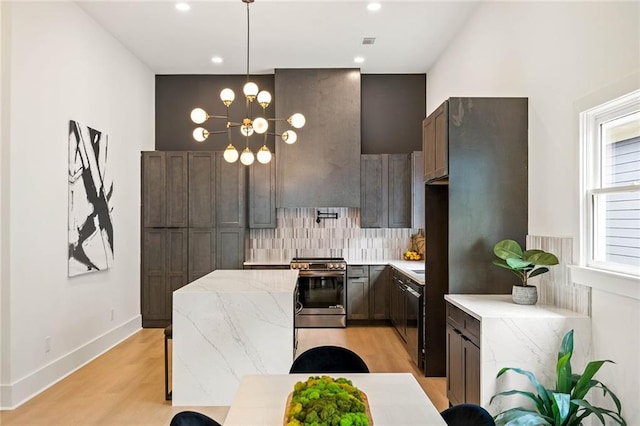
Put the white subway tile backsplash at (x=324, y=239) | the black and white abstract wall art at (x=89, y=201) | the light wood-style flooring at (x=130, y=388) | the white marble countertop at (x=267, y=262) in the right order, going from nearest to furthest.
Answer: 1. the light wood-style flooring at (x=130, y=388)
2. the black and white abstract wall art at (x=89, y=201)
3. the white marble countertop at (x=267, y=262)
4. the white subway tile backsplash at (x=324, y=239)

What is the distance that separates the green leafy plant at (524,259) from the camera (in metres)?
2.95

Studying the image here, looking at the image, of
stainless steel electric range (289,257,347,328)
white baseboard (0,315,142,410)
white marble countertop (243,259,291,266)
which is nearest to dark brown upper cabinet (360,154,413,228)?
stainless steel electric range (289,257,347,328)

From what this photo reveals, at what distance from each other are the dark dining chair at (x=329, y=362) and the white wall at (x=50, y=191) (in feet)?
8.61

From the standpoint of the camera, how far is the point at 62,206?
14.0 feet

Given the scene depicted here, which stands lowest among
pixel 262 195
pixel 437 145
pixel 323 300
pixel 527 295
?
pixel 323 300

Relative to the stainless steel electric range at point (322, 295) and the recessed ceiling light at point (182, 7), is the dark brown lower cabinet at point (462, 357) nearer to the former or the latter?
the stainless steel electric range at point (322, 295)

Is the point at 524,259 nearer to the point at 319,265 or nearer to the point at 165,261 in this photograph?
the point at 319,265

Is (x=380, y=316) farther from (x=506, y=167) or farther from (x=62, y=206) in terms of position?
(x=62, y=206)

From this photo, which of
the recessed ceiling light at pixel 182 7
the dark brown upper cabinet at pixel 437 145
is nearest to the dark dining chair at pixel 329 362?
the dark brown upper cabinet at pixel 437 145

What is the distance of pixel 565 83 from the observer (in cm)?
297

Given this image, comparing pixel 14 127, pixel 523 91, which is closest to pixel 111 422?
pixel 14 127

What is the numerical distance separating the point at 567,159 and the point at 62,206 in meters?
4.29

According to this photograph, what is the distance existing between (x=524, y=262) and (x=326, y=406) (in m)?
2.10

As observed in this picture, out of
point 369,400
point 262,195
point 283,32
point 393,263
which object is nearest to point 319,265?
point 393,263
